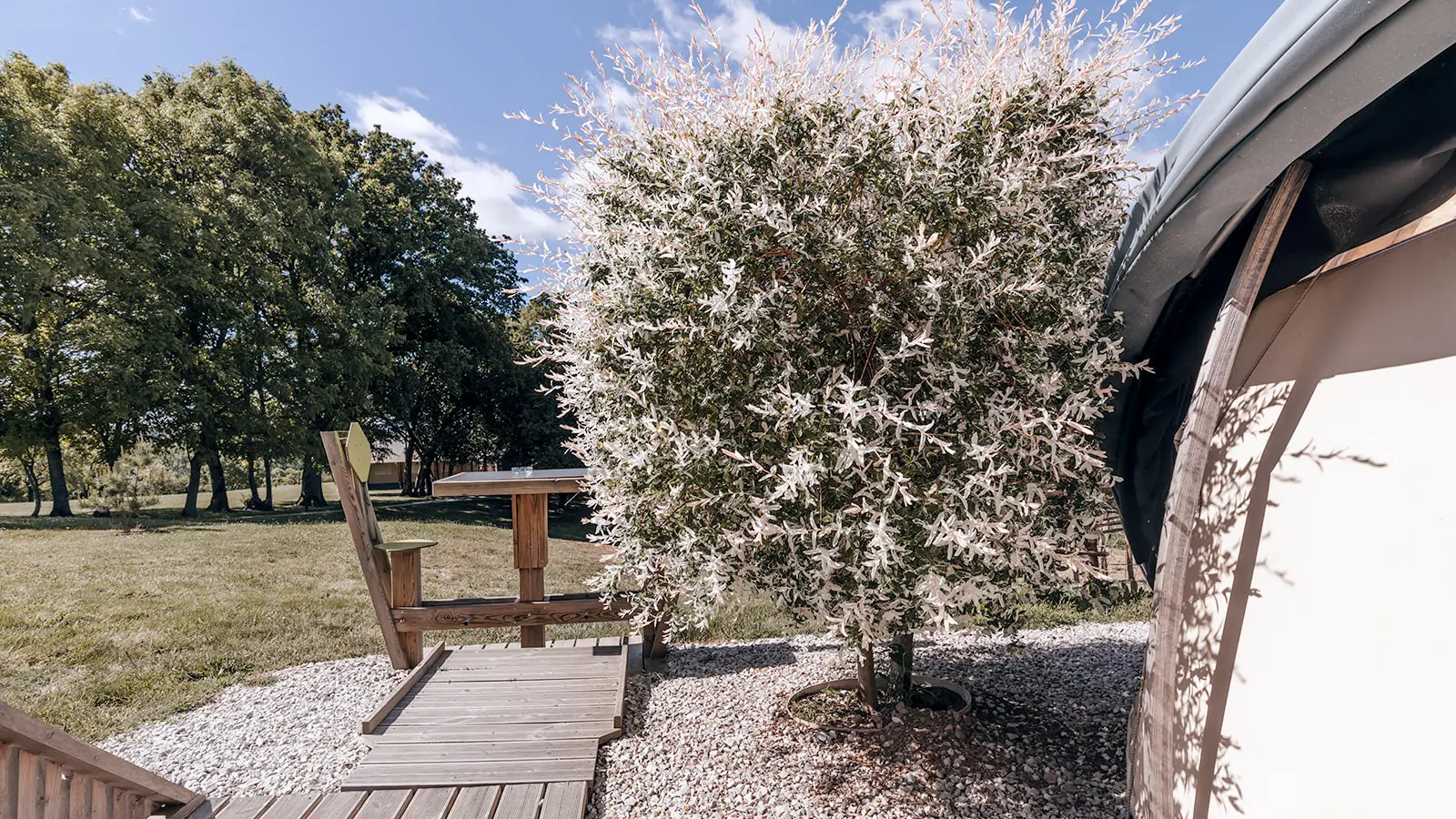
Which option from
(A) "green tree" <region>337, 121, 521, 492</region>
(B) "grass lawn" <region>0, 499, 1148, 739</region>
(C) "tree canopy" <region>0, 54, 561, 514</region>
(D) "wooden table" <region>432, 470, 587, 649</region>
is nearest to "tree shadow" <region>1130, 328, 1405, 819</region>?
(B) "grass lawn" <region>0, 499, 1148, 739</region>

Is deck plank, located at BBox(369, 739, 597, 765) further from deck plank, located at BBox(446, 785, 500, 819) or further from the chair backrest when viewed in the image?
the chair backrest

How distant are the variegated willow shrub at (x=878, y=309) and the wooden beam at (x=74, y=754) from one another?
225 centimetres

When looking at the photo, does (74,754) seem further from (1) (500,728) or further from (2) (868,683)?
(2) (868,683)

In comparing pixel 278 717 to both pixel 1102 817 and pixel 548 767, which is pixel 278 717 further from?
pixel 1102 817

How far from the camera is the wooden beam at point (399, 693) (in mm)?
3826

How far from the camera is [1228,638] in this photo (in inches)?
97.9

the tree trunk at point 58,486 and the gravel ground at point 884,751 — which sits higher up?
the tree trunk at point 58,486

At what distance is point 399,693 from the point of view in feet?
13.9

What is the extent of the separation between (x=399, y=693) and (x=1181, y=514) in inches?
173

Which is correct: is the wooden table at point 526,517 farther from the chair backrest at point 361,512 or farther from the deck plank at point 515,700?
the deck plank at point 515,700

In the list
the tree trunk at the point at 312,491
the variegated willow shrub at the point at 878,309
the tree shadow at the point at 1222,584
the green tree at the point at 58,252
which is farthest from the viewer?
the tree trunk at the point at 312,491

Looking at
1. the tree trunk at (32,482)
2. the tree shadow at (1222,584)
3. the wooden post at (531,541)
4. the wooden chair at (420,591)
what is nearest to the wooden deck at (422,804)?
the wooden chair at (420,591)

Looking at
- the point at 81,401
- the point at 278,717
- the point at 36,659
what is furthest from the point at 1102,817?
the point at 81,401

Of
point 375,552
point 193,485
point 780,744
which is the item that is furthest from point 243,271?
point 780,744
